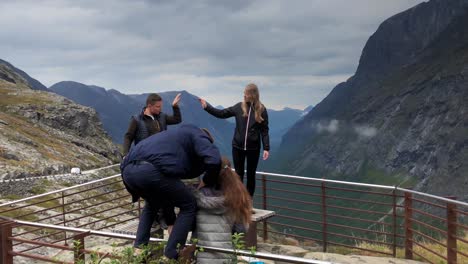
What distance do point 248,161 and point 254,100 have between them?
110 centimetres

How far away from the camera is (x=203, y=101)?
8.53 m

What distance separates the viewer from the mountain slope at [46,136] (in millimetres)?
25109

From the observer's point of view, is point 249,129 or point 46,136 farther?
point 46,136

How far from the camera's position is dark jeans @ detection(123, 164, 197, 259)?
15.4 feet

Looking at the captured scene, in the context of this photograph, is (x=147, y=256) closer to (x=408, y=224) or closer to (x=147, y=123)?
(x=147, y=123)

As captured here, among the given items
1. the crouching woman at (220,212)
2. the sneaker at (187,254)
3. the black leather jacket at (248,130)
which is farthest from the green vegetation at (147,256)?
the black leather jacket at (248,130)

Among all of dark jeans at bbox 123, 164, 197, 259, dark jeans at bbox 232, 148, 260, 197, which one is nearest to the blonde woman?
dark jeans at bbox 232, 148, 260, 197

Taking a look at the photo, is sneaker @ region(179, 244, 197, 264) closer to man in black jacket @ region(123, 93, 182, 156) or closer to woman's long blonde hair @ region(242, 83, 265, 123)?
woman's long blonde hair @ region(242, 83, 265, 123)

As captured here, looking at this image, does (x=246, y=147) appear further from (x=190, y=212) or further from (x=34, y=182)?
(x=34, y=182)

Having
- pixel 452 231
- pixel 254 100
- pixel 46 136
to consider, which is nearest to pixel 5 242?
pixel 254 100

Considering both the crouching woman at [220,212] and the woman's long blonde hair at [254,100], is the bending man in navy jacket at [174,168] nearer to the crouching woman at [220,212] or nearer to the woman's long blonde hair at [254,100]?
the crouching woman at [220,212]

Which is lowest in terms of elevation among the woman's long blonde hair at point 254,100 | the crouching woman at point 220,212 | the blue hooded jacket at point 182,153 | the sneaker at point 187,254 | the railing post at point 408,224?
the railing post at point 408,224

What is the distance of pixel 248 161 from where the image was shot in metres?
8.33

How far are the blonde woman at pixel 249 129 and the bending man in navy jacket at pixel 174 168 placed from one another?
10.8 ft
